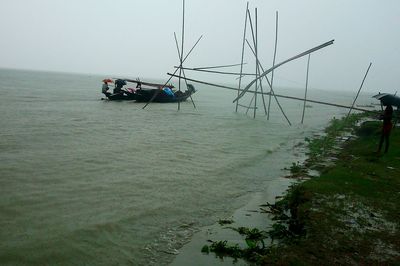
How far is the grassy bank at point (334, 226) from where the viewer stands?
4.77m

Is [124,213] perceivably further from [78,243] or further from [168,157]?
[168,157]

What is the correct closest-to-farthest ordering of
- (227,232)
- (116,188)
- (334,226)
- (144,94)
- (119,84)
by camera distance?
(334,226), (227,232), (116,188), (144,94), (119,84)

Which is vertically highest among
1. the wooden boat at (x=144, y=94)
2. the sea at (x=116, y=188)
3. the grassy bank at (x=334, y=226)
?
the wooden boat at (x=144, y=94)

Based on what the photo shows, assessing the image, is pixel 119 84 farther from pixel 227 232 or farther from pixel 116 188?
pixel 227 232

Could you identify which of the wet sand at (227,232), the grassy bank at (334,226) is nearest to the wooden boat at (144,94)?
the wet sand at (227,232)

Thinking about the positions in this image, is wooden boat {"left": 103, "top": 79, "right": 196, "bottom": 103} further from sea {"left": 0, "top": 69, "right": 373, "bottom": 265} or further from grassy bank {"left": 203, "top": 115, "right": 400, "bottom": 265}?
grassy bank {"left": 203, "top": 115, "right": 400, "bottom": 265}

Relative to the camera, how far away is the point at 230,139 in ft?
55.8

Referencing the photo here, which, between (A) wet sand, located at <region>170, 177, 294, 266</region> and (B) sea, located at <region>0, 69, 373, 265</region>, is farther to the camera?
(B) sea, located at <region>0, 69, 373, 265</region>

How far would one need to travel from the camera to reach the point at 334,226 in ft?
18.6

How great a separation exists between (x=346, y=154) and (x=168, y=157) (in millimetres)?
6496

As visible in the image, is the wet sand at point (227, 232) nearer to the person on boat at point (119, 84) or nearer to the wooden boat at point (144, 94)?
the wooden boat at point (144, 94)

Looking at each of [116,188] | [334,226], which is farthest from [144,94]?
[334,226]

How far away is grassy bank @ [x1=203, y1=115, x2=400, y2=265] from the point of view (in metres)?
4.77

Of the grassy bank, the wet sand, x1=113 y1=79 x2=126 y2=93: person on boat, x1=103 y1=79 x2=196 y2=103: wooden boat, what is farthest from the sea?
x1=113 y1=79 x2=126 y2=93: person on boat
